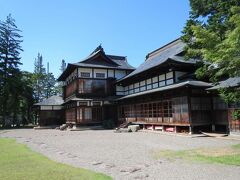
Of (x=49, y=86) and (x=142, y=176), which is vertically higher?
(x=49, y=86)

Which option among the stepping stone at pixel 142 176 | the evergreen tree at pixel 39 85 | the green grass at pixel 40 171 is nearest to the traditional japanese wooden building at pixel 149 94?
the stepping stone at pixel 142 176

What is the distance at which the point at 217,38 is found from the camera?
448 inches

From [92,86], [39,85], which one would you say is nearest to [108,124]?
[92,86]

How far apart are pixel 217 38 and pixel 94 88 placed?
76.1 feet

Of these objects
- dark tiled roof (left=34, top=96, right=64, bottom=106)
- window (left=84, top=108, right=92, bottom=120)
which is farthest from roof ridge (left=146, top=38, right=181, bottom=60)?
dark tiled roof (left=34, top=96, right=64, bottom=106)

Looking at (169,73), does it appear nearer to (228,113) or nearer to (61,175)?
(228,113)

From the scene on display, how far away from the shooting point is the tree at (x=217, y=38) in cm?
1031

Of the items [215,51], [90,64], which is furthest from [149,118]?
[215,51]

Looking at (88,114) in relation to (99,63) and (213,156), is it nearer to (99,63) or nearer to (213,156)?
(99,63)

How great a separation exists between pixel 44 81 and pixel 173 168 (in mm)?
59910

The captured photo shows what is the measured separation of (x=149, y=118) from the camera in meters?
25.3

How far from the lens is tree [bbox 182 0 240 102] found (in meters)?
10.3

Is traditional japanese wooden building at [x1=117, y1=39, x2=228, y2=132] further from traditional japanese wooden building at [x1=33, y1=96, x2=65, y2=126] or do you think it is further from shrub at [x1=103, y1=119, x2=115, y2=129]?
traditional japanese wooden building at [x1=33, y1=96, x2=65, y2=126]

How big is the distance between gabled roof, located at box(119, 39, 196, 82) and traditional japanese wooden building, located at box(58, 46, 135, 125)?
13.1 ft
